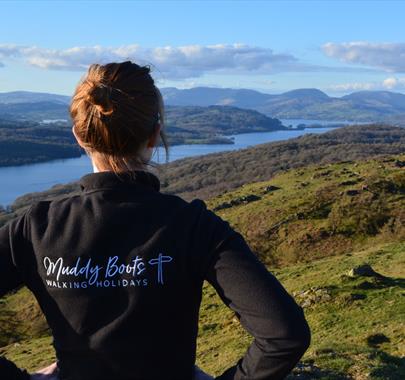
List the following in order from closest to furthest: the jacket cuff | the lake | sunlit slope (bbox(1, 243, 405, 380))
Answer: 1. the jacket cuff
2. sunlit slope (bbox(1, 243, 405, 380))
3. the lake

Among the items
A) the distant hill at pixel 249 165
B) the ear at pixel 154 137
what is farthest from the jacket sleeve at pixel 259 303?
the distant hill at pixel 249 165

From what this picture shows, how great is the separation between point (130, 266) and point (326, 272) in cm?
1806

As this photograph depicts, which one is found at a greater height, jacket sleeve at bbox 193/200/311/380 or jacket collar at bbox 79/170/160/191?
jacket collar at bbox 79/170/160/191

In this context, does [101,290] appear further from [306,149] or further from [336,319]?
[306,149]

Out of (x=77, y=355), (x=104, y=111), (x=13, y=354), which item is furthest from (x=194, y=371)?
(x=13, y=354)

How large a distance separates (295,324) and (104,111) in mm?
1164

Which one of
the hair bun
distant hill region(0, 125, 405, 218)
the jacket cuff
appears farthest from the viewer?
distant hill region(0, 125, 405, 218)

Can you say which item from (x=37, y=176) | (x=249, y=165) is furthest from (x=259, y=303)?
(x=37, y=176)

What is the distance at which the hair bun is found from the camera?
2273mm

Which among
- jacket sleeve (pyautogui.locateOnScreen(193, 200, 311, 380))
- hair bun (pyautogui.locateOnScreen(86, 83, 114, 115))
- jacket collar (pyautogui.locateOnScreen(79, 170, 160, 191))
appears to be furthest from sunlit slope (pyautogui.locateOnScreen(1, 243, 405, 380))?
hair bun (pyautogui.locateOnScreen(86, 83, 114, 115))

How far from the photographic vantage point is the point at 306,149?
130m

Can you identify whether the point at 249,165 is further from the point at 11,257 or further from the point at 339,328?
the point at 11,257

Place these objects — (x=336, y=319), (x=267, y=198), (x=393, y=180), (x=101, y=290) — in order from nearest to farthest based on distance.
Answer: (x=101, y=290) → (x=336, y=319) → (x=393, y=180) → (x=267, y=198)

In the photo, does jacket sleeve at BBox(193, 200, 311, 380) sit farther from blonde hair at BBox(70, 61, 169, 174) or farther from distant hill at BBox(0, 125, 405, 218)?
distant hill at BBox(0, 125, 405, 218)
